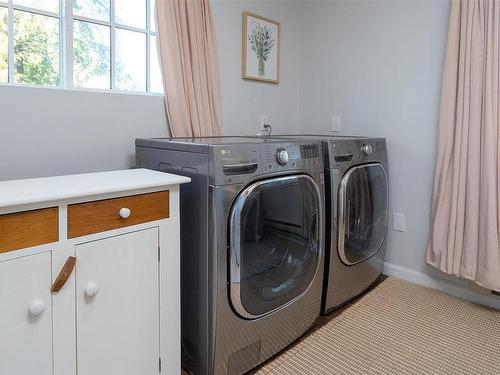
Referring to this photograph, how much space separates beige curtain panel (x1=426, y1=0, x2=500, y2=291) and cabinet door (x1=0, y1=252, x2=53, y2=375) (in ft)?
6.76

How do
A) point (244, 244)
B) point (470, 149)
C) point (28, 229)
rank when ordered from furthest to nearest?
point (470, 149), point (244, 244), point (28, 229)

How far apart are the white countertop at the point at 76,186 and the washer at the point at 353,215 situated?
0.89 meters

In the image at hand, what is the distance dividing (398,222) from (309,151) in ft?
3.78

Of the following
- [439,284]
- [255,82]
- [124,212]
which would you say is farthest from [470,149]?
[124,212]

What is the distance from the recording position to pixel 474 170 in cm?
204

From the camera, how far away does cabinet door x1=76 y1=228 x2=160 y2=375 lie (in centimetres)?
117

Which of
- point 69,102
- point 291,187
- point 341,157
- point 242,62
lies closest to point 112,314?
point 291,187

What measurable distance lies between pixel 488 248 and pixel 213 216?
1.57 m

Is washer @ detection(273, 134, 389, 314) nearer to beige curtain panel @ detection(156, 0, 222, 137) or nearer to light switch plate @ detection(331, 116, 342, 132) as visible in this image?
light switch plate @ detection(331, 116, 342, 132)

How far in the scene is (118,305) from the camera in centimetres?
125

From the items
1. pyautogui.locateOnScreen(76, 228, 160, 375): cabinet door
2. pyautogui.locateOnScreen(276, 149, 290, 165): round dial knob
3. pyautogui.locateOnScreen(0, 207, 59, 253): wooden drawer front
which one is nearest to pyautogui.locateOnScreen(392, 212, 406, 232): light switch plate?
pyautogui.locateOnScreen(276, 149, 290, 165): round dial knob

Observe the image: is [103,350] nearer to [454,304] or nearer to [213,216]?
[213,216]

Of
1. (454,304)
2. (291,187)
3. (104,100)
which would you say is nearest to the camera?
(291,187)

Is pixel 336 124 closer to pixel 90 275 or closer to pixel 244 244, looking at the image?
pixel 244 244
